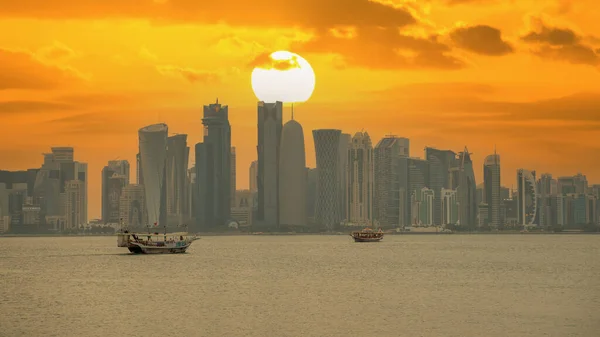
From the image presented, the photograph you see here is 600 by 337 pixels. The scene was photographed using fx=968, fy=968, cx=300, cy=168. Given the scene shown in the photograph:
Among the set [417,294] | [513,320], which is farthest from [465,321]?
[417,294]

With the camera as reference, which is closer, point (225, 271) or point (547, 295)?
point (547, 295)

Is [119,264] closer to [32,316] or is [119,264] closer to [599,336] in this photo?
[32,316]

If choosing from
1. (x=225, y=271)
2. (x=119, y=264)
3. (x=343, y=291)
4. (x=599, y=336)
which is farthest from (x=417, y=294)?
(x=119, y=264)

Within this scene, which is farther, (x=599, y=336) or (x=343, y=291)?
(x=343, y=291)

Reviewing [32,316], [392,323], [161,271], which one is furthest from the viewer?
[161,271]

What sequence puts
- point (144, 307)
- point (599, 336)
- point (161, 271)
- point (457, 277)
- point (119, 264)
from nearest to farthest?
point (599, 336) < point (144, 307) < point (457, 277) < point (161, 271) < point (119, 264)

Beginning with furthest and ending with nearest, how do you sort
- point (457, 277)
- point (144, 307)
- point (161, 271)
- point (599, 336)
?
point (161, 271) → point (457, 277) → point (144, 307) → point (599, 336)

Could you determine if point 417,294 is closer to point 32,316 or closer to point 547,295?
point 547,295

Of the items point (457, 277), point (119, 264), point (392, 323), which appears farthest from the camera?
point (119, 264)
